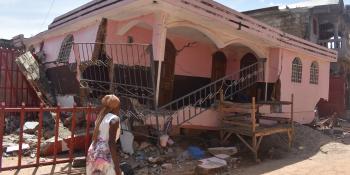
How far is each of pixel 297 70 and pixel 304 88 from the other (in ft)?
2.84

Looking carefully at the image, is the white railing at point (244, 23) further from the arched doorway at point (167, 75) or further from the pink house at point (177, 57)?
the arched doorway at point (167, 75)

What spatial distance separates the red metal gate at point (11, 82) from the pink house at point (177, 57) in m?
1.02

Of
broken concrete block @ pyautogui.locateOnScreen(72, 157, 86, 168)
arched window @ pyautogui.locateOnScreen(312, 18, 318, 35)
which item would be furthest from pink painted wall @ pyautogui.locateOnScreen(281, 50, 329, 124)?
broken concrete block @ pyautogui.locateOnScreen(72, 157, 86, 168)

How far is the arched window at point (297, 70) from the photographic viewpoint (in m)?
13.4

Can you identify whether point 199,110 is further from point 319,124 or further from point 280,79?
point 319,124

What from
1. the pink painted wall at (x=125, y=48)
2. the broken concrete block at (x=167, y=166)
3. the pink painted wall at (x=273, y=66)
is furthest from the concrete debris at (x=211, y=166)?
the pink painted wall at (x=273, y=66)

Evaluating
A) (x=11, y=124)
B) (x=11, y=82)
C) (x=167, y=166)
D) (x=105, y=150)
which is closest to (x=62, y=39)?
(x=11, y=82)

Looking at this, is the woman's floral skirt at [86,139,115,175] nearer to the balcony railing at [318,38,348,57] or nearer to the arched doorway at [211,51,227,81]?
the arched doorway at [211,51,227,81]

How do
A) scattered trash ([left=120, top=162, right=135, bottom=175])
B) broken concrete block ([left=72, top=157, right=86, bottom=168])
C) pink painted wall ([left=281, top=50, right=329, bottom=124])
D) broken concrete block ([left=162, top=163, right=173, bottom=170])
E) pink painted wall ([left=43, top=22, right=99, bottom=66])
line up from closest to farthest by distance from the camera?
1. scattered trash ([left=120, top=162, right=135, bottom=175])
2. broken concrete block ([left=72, top=157, right=86, bottom=168])
3. broken concrete block ([left=162, top=163, right=173, bottom=170])
4. pink painted wall ([left=43, top=22, right=99, bottom=66])
5. pink painted wall ([left=281, top=50, right=329, bottom=124])

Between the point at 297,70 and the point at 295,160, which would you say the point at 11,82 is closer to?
the point at 295,160

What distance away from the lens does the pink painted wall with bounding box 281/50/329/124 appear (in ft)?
42.1

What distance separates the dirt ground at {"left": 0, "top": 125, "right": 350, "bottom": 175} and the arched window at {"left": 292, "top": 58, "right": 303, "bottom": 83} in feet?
6.03

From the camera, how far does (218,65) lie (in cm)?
1370

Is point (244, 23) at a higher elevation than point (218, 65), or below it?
higher
